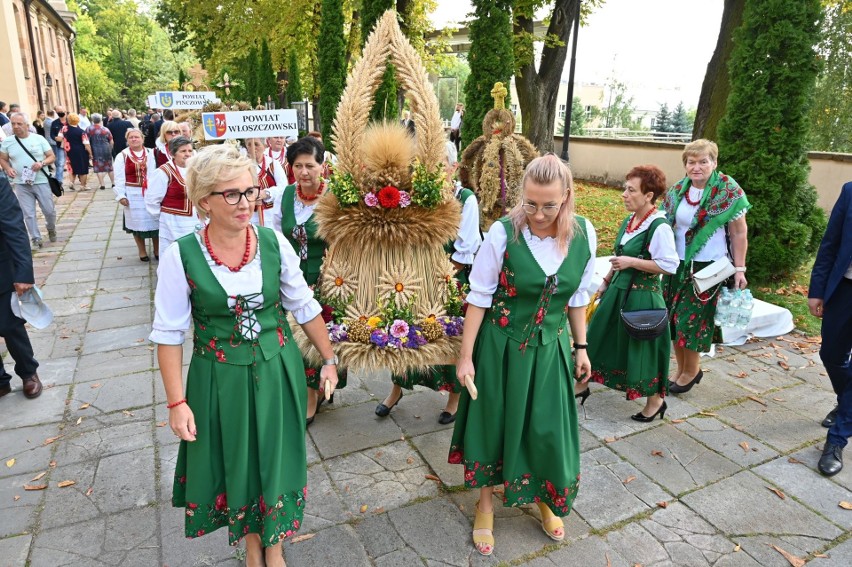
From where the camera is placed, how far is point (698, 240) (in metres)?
4.47

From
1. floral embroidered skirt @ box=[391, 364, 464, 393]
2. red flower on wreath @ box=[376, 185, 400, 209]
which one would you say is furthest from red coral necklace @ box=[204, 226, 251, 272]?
floral embroidered skirt @ box=[391, 364, 464, 393]

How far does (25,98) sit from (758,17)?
25254 millimetres

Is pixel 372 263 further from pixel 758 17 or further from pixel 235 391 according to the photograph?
pixel 758 17

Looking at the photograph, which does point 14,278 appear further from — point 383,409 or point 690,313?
point 690,313

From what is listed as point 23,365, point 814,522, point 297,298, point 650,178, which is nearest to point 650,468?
point 814,522

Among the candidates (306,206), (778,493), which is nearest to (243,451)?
(306,206)

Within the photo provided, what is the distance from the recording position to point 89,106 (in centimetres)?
4694

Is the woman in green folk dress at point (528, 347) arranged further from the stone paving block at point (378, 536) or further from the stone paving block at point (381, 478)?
the stone paving block at point (381, 478)

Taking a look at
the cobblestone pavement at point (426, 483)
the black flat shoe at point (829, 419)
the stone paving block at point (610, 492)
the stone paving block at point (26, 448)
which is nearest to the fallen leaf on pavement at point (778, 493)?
the cobblestone pavement at point (426, 483)

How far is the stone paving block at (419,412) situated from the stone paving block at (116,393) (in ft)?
6.70

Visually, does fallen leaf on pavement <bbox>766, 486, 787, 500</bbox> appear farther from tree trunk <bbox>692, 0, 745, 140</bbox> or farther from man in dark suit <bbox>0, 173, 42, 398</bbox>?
tree trunk <bbox>692, 0, 745, 140</bbox>

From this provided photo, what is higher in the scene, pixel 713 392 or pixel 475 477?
pixel 475 477

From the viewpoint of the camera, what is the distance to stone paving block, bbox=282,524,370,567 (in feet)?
9.23

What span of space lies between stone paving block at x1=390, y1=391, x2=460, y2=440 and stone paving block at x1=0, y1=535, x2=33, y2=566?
228 cm
